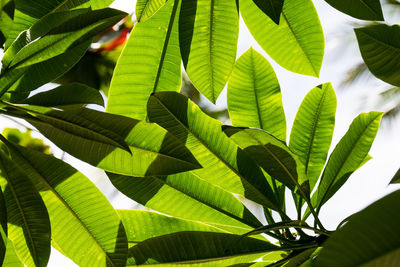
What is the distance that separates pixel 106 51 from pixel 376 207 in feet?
9.93

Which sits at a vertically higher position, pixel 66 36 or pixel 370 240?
pixel 66 36

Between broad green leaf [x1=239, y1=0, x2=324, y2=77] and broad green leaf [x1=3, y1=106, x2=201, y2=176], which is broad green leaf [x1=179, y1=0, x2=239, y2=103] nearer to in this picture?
broad green leaf [x1=239, y1=0, x2=324, y2=77]

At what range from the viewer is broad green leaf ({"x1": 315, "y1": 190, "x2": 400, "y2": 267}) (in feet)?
1.17

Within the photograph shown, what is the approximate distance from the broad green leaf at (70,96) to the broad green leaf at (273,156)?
31 cm

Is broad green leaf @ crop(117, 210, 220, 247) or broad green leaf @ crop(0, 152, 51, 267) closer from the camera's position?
broad green leaf @ crop(0, 152, 51, 267)

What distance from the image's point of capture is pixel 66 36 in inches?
36.0

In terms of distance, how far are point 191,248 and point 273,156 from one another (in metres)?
0.24

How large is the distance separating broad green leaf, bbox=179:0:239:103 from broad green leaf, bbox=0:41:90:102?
8.7 inches

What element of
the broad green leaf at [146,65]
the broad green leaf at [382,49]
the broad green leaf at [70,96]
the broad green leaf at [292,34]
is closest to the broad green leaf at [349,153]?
the broad green leaf at [292,34]

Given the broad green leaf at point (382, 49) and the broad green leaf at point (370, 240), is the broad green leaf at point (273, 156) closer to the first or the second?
the broad green leaf at point (382, 49)

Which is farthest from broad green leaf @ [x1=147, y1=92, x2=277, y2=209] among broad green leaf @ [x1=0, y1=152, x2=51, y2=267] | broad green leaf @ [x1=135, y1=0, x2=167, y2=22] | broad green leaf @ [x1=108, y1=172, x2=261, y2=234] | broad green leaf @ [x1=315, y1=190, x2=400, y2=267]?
broad green leaf @ [x1=315, y1=190, x2=400, y2=267]

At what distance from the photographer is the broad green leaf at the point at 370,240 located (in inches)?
14.0

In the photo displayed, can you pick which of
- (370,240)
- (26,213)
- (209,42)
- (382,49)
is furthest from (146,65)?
(370,240)

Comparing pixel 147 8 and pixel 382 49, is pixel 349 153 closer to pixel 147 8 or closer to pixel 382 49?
pixel 382 49
